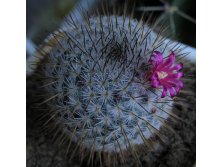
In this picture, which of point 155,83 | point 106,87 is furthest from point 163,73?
point 106,87

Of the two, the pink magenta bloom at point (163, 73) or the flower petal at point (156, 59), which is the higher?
the flower petal at point (156, 59)

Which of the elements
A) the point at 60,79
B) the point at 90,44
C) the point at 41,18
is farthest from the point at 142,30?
the point at 41,18

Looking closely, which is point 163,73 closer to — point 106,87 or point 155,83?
point 155,83

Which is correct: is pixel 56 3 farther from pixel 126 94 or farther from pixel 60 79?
pixel 126 94

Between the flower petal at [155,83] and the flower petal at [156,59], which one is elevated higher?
the flower petal at [156,59]

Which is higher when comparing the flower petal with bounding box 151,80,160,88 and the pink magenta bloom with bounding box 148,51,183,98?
the pink magenta bloom with bounding box 148,51,183,98

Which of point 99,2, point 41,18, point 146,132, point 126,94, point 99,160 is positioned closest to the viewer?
point 126,94

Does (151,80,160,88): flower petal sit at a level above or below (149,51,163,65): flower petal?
below

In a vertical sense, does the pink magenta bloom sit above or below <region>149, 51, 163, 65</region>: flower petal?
below
